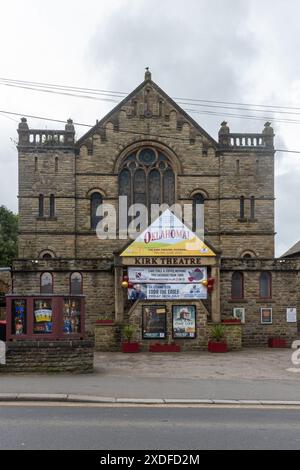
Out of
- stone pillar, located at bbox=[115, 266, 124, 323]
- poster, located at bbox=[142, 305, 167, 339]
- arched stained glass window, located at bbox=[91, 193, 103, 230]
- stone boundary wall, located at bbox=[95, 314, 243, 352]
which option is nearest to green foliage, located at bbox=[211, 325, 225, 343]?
stone boundary wall, located at bbox=[95, 314, 243, 352]

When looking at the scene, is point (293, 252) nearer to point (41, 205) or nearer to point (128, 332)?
point (41, 205)

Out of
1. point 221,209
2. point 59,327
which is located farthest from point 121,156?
point 59,327

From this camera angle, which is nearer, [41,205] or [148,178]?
[41,205]

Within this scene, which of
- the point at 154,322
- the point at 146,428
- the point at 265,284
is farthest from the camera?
the point at 265,284

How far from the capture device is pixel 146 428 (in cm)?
955

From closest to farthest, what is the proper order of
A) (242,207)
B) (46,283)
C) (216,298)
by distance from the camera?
1. (216,298)
2. (46,283)
3. (242,207)

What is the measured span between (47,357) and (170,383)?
372 centimetres

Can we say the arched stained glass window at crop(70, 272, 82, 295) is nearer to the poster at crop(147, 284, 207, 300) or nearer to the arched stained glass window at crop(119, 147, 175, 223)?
the poster at crop(147, 284, 207, 300)

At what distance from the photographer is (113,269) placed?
28.1 meters

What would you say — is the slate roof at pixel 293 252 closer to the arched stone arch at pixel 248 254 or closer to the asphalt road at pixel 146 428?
the arched stone arch at pixel 248 254

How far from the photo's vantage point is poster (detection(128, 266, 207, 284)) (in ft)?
86.2

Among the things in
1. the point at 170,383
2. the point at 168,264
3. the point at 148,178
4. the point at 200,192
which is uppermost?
the point at 148,178

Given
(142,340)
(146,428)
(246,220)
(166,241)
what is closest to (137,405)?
A: (146,428)

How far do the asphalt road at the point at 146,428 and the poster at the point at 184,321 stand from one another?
13.8 metres
